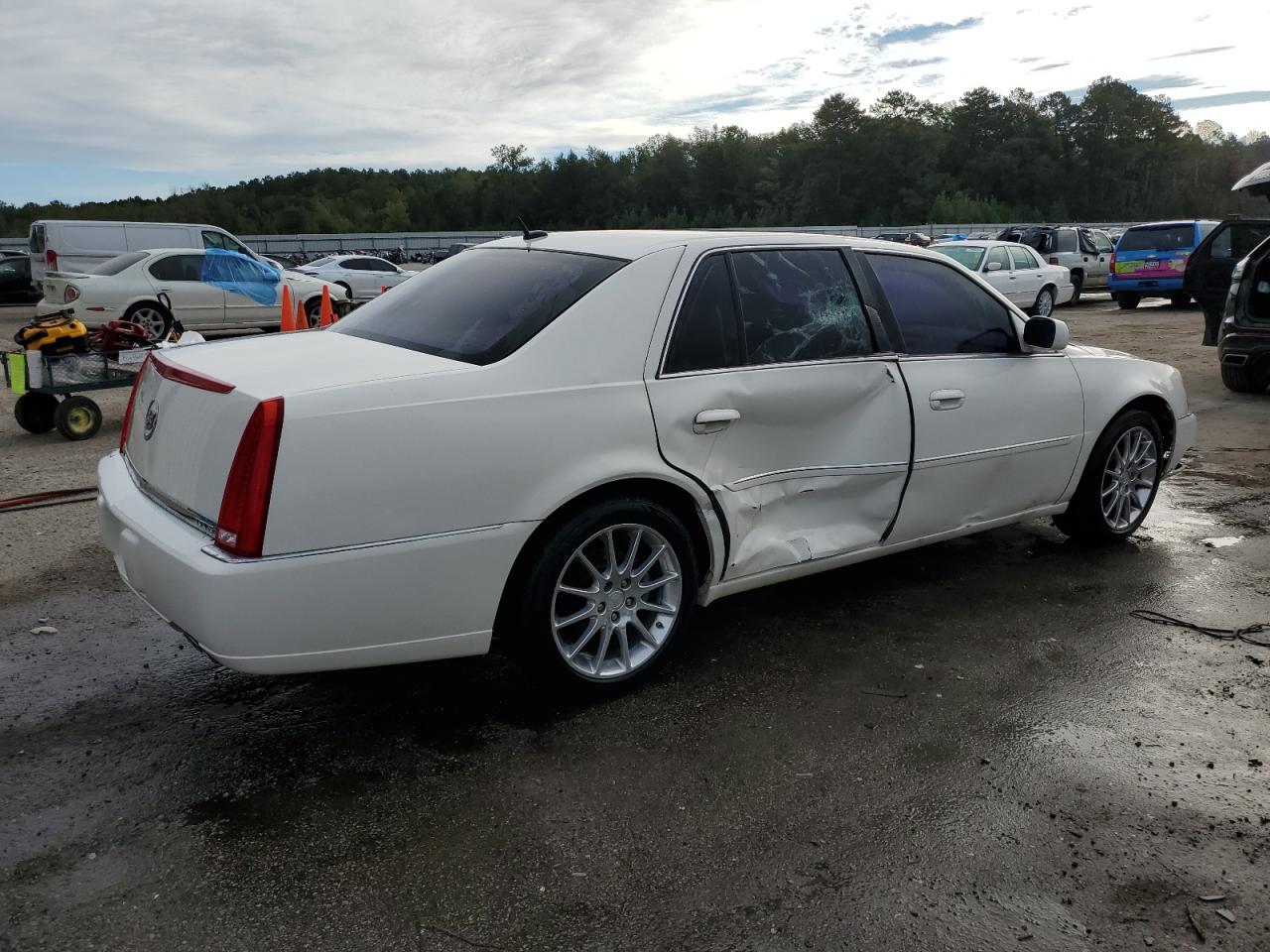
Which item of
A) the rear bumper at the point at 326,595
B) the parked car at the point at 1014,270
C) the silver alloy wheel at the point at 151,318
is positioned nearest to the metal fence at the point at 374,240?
the parked car at the point at 1014,270

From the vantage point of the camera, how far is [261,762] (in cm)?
320

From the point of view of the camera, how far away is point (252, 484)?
113 inches

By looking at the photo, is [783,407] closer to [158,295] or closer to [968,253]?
[158,295]

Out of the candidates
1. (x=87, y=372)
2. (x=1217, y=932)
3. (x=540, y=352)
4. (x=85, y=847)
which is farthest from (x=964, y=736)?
(x=87, y=372)

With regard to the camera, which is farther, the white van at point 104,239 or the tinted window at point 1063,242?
the tinted window at point 1063,242

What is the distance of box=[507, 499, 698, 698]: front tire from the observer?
332 cm

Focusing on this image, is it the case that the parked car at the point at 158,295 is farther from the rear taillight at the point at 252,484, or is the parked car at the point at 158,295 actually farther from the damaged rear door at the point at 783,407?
the rear taillight at the point at 252,484

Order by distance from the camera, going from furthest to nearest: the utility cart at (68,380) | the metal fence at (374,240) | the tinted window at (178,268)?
the metal fence at (374,240) → the tinted window at (178,268) → the utility cart at (68,380)

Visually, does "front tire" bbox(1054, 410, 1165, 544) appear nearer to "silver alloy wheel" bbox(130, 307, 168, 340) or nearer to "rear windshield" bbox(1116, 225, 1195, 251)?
"silver alloy wheel" bbox(130, 307, 168, 340)

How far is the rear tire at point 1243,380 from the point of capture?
33.6 feet

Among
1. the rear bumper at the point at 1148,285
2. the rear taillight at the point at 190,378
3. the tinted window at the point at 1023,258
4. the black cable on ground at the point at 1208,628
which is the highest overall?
the tinted window at the point at 1023,258

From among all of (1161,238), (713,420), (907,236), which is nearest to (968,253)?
(1161,238)

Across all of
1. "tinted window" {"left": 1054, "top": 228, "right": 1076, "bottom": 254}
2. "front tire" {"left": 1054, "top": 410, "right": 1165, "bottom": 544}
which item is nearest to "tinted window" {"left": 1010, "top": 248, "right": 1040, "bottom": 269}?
"tinted window" {"left": 1054, "top": 228, "right": 1076, "bottom": 254}

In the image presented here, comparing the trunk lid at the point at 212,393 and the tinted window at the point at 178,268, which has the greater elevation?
the tinted window at the point at 178,268
